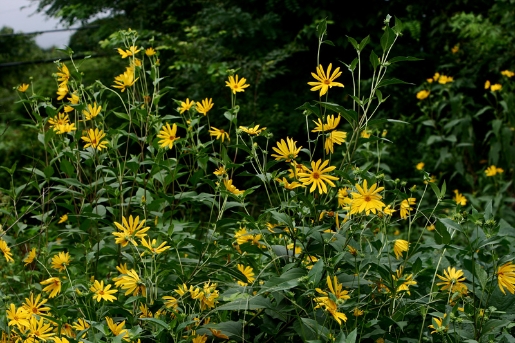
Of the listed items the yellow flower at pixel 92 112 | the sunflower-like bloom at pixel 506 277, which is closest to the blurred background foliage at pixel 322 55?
the yellow flower at pixel 92 112

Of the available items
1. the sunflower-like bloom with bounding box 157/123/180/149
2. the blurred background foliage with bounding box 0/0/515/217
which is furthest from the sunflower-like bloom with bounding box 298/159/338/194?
→ the blurred background foliage with bounding box 0/0/515/217

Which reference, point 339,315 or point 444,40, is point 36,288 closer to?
point 339,315

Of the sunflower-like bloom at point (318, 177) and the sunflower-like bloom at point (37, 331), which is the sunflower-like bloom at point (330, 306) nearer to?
the sunflower-like bloom at point (318, 177)

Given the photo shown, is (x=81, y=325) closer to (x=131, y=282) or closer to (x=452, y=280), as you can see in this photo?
(x=131, y=282)

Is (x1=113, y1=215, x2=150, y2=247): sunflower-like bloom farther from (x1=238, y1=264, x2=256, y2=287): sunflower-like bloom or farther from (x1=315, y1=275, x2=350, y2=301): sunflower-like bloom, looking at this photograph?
(x1=315, y1=275, x2=350, y2=301): sunflower-like bloom

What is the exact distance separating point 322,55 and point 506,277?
388 centimetres

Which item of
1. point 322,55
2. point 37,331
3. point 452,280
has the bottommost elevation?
point 322,55

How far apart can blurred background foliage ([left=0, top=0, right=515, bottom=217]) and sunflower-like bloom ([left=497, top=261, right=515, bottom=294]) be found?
8.50 feet

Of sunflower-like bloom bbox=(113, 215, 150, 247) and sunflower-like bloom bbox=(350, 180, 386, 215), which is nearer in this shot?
sunflower-like bloom bbox=(350, 180, 386, 215)

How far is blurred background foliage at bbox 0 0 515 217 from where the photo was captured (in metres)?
4.20

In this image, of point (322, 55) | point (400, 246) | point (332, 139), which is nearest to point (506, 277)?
point (400, 246)

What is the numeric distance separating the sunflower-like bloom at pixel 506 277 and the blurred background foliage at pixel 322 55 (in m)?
2.59

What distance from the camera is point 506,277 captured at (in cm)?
126

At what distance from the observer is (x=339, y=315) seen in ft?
3.69
